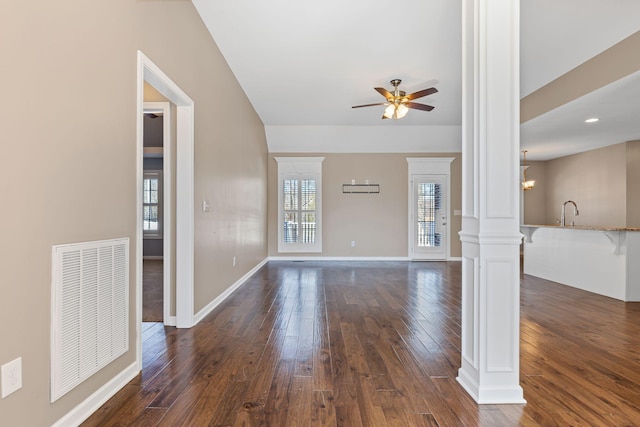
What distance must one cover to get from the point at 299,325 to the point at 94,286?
182 centimetres

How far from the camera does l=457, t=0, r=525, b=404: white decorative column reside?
74.6 inches

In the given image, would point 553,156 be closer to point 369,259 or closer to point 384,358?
point 369,259

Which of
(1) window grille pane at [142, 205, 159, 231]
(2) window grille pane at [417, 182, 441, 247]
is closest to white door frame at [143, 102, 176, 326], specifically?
(1) window grille pane at [142, 205, 159, 231]

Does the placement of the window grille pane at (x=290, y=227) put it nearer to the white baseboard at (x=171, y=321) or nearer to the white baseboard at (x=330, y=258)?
the white baseboard at (x=330, y=258)

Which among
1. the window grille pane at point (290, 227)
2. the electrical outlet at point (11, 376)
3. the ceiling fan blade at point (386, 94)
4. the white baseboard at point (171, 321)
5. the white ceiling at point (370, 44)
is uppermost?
the white ceiling at point (370, 44)

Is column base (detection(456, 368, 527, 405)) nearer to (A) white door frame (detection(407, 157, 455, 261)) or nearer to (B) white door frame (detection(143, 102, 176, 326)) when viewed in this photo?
(B) white door frame (detection(143, 102, 176, 326))

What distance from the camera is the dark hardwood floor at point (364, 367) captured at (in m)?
1.74

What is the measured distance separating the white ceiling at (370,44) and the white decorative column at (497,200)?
1427 mm

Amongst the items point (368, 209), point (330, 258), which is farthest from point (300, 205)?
point (368, 209)

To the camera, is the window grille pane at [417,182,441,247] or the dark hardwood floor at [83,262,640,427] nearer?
the dark hardwood floor at [83,262,640,427]

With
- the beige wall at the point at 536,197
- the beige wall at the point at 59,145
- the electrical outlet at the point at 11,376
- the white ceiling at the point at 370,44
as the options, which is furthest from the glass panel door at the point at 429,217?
the electrical outlet at the point at 11,376

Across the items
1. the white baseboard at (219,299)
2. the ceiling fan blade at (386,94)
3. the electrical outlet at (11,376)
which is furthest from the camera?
the ceiling fan blade at (386,94)

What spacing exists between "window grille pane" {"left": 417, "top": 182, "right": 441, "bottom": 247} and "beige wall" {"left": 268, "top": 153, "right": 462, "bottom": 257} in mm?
329

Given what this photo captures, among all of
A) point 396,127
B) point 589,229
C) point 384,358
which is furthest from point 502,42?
point 396,127
